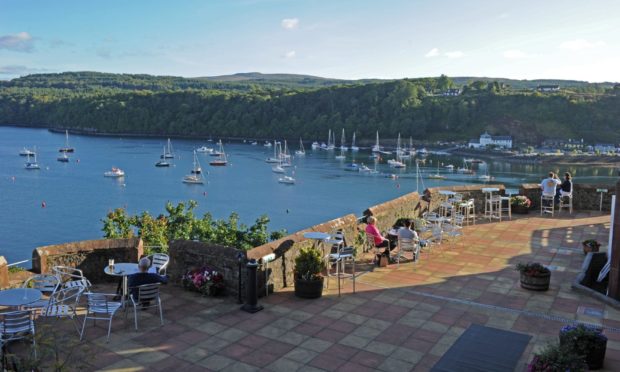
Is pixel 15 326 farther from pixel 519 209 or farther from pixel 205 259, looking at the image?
pixel 519 209

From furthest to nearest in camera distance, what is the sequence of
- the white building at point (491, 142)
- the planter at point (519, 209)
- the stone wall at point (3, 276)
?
1. the white building at point (491, 142)
2. the planter at point (519, 209)
3. the stone wall at point (3, 276)

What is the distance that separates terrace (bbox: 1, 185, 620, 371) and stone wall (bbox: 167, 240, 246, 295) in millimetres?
269

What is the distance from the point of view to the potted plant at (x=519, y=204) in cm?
1467

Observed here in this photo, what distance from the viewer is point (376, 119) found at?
14288 cm

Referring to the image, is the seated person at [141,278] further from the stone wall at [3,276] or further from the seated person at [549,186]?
the seated person at [549,186]

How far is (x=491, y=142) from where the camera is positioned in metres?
Answer: 117

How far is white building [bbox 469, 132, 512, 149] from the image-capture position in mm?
115312

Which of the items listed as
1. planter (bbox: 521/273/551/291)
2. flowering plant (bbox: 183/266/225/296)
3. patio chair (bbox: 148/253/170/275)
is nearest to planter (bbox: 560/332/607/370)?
planter (bbox: 521/273/551/291)

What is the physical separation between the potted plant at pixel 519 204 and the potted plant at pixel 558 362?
1049 cm

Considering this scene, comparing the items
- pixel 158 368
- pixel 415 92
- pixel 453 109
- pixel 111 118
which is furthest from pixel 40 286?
pixel 111 118

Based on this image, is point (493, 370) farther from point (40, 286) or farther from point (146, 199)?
point (146, 199)

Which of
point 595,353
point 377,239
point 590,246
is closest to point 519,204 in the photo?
point 590,246

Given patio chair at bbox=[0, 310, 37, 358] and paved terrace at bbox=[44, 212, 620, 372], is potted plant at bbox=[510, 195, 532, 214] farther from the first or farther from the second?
patio chair at bbox=[0, 310, 37, 358]

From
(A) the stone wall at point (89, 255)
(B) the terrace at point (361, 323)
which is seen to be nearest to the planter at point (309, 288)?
(B) the terrace at point (361, 323)
